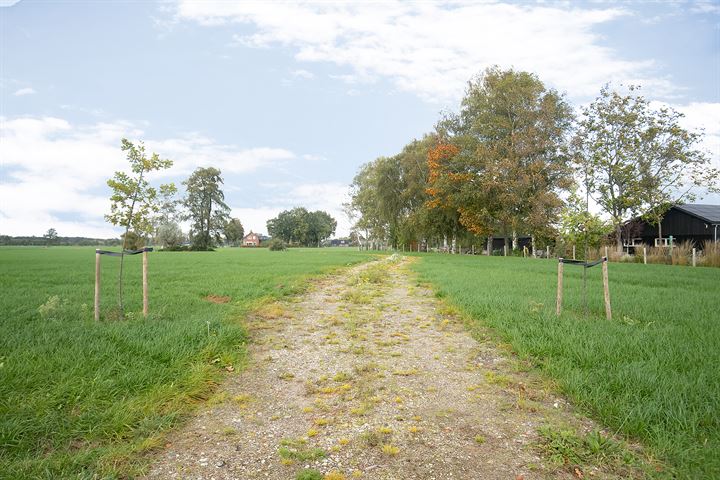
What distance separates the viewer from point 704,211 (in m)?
37.9

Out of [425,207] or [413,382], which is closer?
[413,382]

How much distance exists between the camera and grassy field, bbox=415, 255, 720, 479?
11.0ft

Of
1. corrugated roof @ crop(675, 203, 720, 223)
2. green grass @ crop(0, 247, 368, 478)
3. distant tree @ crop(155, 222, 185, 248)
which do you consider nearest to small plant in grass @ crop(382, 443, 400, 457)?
green grass @ crop(0, 247, 368, 478)

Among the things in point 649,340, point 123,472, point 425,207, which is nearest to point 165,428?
point 123,472

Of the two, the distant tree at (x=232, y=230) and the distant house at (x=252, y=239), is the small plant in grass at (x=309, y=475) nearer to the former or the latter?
Result: the distant tree at (x=232, y=230)

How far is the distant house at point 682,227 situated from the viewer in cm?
3544

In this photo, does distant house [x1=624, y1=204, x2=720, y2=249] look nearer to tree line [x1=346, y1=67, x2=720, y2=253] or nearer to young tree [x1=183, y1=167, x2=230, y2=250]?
tree line [x1=346, y1=67, x2=720, y2=253]

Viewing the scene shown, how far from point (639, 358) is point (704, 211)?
4483cm

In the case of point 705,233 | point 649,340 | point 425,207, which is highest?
point 425,207

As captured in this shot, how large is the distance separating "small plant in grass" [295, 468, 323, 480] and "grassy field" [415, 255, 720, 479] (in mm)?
2632

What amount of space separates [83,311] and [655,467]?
30.1ft

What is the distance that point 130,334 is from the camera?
589 centimetres

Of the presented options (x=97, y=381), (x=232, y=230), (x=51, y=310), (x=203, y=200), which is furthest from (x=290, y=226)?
(x=97, y=381)

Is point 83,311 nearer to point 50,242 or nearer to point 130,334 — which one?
point 130,334
